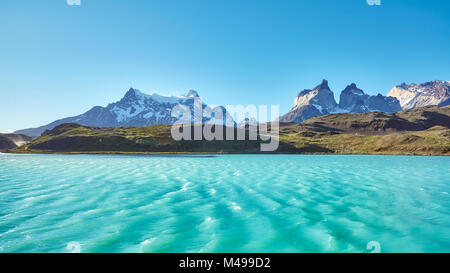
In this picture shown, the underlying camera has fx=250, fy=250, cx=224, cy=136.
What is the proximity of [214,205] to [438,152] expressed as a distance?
150 metres

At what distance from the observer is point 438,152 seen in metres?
125

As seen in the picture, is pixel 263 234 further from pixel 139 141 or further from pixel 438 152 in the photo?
pixel 139 141

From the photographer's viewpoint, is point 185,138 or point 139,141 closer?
point 139,141

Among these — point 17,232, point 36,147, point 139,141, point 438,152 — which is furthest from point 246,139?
point 17,232

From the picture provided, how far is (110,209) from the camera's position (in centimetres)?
1980

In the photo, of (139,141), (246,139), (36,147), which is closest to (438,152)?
(246,139)

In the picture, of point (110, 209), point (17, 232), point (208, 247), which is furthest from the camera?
point (110, 209)

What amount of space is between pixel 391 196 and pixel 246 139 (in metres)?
166
